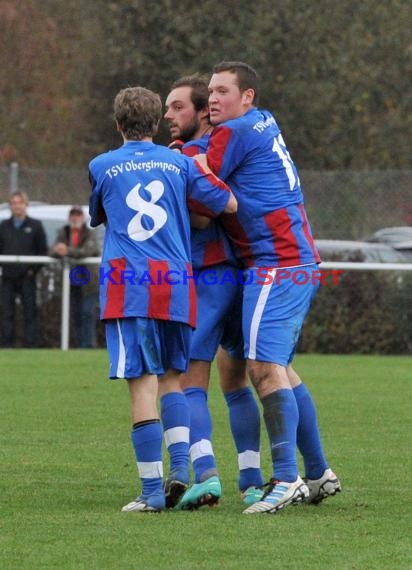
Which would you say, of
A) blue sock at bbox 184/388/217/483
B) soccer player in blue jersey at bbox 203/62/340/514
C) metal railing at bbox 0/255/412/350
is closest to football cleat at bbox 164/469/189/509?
blue sock at bbox 184/388/217/483

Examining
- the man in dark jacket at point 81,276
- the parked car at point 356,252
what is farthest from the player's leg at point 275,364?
the parked car at point 356,252

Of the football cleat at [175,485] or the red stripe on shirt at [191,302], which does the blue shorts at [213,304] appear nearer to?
→ the red stripe on shirt at [191,302]

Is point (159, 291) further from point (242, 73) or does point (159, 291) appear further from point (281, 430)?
point (242, 73)

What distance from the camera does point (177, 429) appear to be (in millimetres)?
6590

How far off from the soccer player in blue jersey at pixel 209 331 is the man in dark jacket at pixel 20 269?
1011 centimetres

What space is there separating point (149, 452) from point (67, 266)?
1075cm

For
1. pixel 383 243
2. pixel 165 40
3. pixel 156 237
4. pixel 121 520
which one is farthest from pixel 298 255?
pixel 165 40

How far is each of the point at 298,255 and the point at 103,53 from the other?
23.0 metres

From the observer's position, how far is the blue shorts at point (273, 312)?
21.7 feet

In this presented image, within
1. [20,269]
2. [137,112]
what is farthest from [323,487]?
[20,269]

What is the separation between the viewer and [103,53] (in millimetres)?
29109

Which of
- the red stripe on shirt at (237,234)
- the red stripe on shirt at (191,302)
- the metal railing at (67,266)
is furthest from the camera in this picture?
the metal railing at (67,266)

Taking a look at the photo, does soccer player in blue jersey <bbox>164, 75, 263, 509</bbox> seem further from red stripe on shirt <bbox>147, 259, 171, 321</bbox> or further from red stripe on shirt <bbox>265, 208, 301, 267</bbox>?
red stripe on shirt <bbox>147, 259, 171, 321</bbox>

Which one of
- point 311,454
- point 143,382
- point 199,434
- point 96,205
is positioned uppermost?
point 96,205
